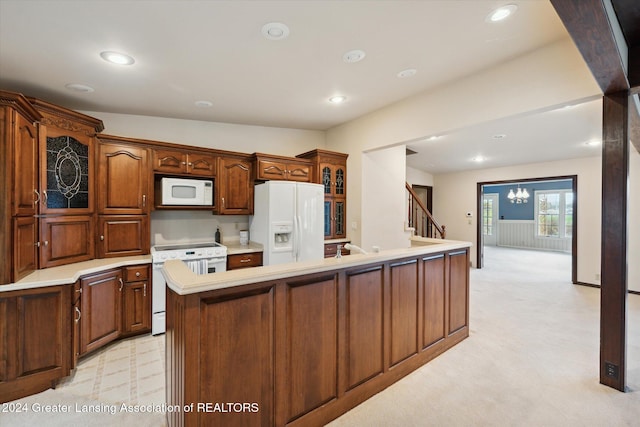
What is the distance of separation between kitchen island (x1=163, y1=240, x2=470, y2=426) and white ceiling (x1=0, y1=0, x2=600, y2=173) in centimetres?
164

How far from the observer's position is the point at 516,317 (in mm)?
3801

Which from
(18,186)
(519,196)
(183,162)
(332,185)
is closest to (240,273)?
(18,186)

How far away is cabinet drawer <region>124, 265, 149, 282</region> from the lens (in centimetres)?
301

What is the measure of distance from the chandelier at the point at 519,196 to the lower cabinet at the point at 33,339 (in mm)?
11714

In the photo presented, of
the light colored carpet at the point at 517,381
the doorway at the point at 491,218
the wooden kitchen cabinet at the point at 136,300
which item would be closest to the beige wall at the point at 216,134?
the wooden kitchen cabinet at the point at 136,300

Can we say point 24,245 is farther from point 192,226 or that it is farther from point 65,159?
point 192,226

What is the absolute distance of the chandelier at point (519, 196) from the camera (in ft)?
32.3

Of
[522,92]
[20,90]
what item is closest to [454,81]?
[522,92]

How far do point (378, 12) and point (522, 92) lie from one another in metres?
1.51

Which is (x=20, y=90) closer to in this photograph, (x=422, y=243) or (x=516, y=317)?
(x=422, y=243)

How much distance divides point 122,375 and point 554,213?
12535 millimetres

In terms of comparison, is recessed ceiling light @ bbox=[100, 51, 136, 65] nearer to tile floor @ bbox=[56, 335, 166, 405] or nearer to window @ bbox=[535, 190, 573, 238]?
tile floor @ bbox=[56, 335, 166, 405]

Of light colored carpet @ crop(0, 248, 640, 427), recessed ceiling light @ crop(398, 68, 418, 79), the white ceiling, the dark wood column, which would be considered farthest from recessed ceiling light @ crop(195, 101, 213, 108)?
the dark wood column

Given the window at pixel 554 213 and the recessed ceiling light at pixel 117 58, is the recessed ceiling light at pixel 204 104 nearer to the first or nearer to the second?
the recessed ceiling light at pixel 117 58
